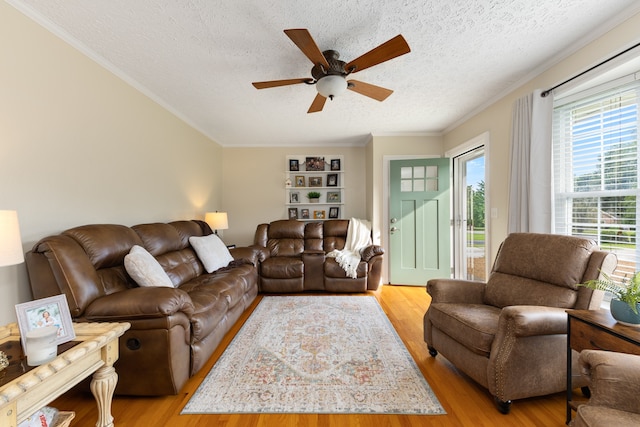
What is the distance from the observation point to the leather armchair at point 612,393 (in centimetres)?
90

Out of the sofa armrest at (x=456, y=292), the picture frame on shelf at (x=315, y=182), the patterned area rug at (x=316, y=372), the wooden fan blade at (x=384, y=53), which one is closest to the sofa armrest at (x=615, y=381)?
the patterned area rug at (x=316, y=372)

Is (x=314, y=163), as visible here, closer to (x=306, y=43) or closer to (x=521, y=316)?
(x=306, y=43)

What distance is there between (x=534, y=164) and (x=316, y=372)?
2.49m

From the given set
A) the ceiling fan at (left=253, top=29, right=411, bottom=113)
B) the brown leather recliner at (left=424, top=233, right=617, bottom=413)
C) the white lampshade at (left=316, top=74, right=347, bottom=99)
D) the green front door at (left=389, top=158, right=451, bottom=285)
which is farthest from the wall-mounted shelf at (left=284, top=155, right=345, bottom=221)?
the brown leather recliner at (left=424, top=233, right=617, bottom=413)

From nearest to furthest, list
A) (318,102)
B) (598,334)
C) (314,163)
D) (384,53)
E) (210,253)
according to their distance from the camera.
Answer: (598,334) < (384,53) < (318,102) < (210,253) < (314,163)

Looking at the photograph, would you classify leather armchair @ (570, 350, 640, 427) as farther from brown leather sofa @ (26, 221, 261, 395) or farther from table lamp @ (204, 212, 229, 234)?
table lamp @ (204, 212, 229, 234)

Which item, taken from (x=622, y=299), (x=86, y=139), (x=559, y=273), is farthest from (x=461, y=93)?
(x=86, y=139)

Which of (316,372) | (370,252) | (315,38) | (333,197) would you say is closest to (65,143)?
(315,38)

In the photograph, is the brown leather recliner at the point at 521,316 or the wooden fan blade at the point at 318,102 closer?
the brown leather recliner at the point at 521,316

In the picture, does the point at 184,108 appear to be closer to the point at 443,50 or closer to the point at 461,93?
the point at 443,50

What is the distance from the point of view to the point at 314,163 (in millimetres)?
5066

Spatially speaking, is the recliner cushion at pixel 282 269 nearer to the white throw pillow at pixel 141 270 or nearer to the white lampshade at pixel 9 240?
the white throw pillow at pixel 141 270

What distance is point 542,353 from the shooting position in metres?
1.53

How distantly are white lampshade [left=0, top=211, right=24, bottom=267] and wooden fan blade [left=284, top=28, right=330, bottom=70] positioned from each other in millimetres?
1617
